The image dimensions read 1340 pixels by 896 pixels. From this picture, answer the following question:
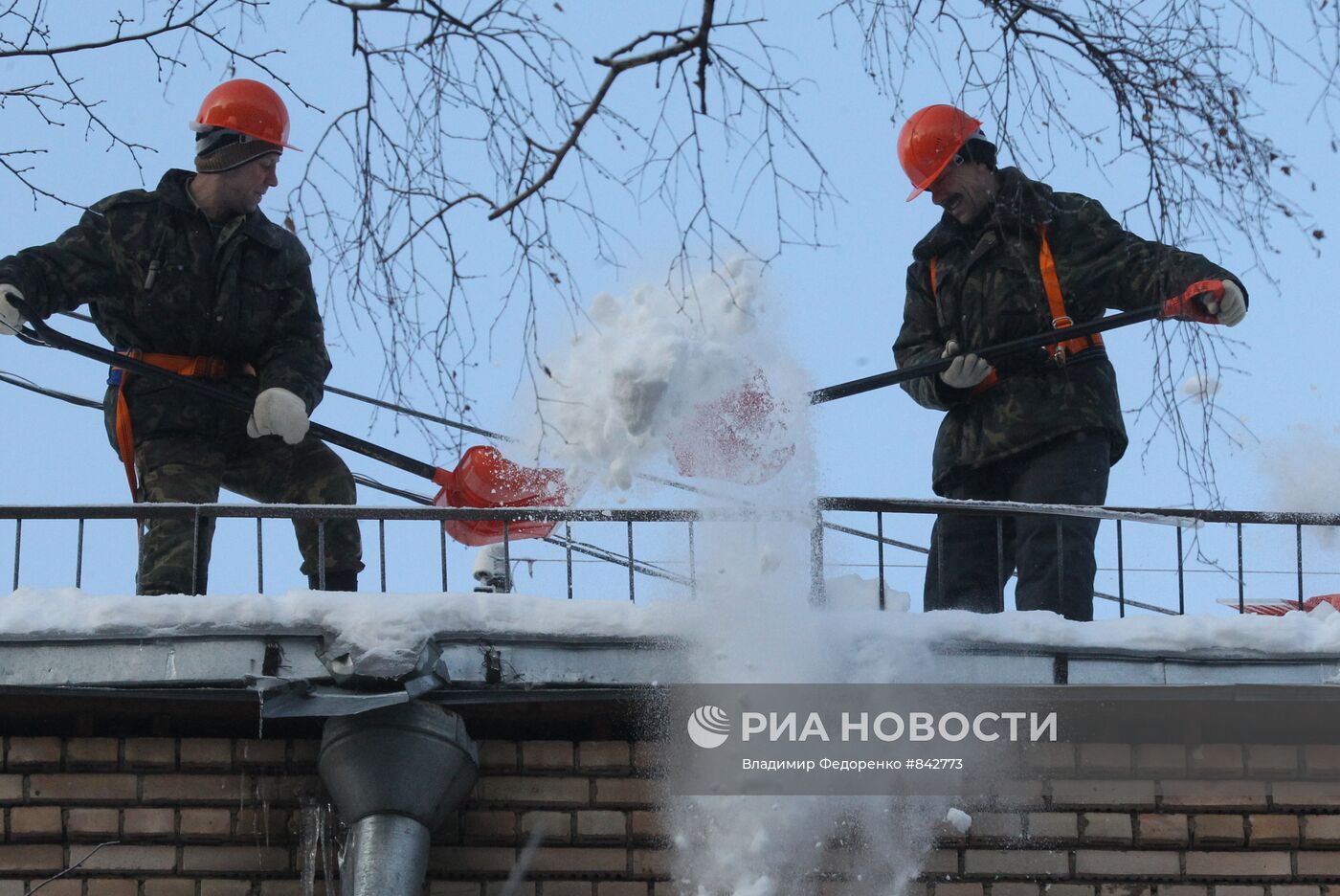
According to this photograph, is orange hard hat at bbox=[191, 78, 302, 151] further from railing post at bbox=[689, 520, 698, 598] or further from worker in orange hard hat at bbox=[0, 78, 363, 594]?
railing post at bbox=[689, 520, 698, 598]

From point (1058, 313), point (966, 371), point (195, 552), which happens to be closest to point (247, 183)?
point (195, 552)

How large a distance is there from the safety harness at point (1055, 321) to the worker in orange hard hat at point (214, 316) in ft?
7.64

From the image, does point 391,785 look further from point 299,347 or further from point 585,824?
point 299,347

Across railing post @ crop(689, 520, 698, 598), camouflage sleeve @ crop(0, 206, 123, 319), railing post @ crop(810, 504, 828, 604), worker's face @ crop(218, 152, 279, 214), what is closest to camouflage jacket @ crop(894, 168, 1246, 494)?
railing post @ crop(810, 504, 828, 604)

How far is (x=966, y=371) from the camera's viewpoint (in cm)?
696

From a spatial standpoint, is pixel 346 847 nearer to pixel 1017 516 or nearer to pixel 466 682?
pixel 466 682

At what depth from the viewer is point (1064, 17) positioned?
4.69 metres

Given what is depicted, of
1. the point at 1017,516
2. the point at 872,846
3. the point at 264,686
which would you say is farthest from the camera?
the point at 1017,516

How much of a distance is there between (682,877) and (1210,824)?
1.68m

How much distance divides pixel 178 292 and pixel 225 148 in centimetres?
52

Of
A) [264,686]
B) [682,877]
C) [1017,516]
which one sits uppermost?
[1017,516]

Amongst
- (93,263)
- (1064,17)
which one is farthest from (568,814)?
(1064,17)

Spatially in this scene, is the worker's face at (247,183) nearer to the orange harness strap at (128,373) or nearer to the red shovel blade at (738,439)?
the orange harness strap at (128,373)

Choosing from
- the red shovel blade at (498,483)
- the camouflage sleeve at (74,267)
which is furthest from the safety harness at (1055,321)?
the camouflage sleeve at (74,267)
